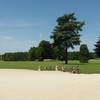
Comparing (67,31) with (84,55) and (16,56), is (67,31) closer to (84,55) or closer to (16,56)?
(84,55)

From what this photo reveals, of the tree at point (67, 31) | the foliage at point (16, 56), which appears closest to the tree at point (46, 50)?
the foliage at point (16, 56)

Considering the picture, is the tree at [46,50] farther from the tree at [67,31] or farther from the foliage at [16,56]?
the tree at [67,31]

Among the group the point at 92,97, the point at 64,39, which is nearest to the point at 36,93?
the point at 92,97

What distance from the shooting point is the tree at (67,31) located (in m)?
76.7

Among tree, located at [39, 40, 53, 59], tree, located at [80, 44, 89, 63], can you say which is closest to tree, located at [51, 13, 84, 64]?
tree, located at [80, 44, 89, 63]

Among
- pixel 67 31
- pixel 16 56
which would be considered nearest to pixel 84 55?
pixel 67 31

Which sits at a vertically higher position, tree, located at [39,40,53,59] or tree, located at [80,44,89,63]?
tree, located at [39,40,53,59]

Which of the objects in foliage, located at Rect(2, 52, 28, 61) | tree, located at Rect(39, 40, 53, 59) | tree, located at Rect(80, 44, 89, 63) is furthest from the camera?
tree, located at Rect(39, 40, 53, 59)

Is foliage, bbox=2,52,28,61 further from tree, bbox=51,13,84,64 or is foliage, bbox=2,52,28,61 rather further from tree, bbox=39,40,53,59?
tree, bbox=51,13,84,64

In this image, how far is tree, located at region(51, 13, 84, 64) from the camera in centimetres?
7669

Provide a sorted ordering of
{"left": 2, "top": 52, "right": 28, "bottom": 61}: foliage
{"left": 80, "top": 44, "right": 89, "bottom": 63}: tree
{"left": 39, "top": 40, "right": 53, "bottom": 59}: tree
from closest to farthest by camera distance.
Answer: {"left": 80, "top": 44, "right": 89, "bottom": 63}: tree, {"left": 2, "top": 52, "right": 28, "bottom": 61}: foliage, {"left": 39, "top": 40, "right": 53, "bottom": 59}: tree

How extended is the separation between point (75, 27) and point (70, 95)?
60425mm

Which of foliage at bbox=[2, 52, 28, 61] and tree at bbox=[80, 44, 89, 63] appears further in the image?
foliage at bbox=[2, 52, 28, 61]

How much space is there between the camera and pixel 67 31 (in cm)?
7744
